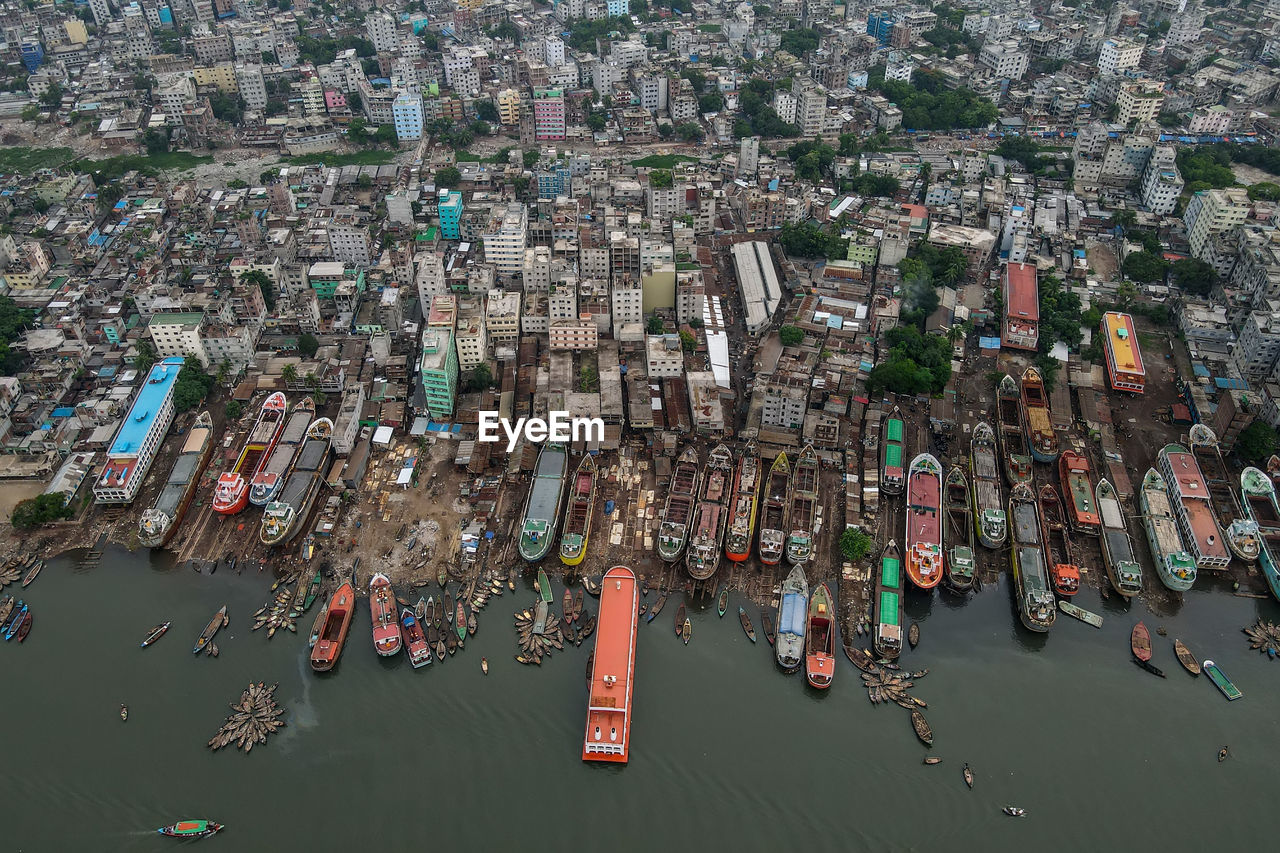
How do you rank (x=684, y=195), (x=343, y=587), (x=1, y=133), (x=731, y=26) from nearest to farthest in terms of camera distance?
1. (x=343, y=587)
2. (x=684, y=195)
3. (x=1, y=133)
4. (x=731, y=26)

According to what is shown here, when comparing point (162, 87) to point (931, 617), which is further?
point (162, 87)

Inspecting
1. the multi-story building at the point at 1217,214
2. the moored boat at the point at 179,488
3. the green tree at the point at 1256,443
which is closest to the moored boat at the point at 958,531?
the green tree at the point at 1256,443

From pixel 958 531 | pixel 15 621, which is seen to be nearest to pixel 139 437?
pixel 15 621

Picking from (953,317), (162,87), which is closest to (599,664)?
(953,317)

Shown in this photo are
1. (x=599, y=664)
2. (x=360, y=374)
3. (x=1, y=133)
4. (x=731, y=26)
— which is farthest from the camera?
(x=731, y=26)

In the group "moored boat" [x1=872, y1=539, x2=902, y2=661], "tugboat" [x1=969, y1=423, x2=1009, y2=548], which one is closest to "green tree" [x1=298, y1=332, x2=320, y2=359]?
"moored boat" [x1=872, y1=539, x2=902, y2=661]

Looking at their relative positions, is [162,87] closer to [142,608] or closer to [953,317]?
[142,608]

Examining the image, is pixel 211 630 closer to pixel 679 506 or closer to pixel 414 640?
pixel 414 640
